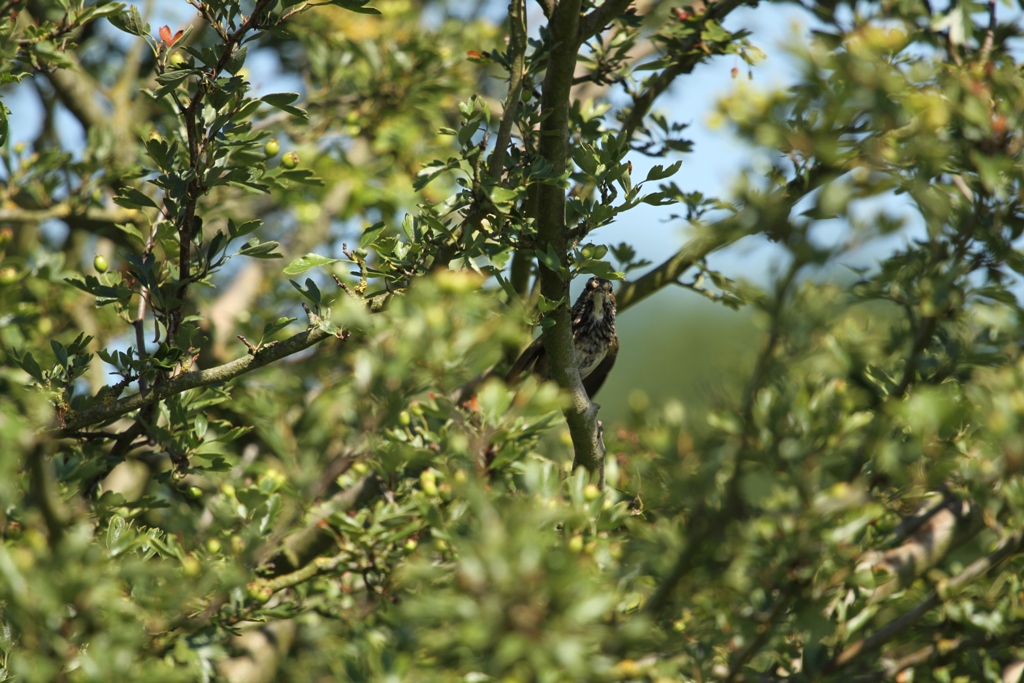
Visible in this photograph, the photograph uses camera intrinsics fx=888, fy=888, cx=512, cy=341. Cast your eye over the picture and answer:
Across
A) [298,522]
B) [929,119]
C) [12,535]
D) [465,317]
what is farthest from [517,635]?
[12,535]

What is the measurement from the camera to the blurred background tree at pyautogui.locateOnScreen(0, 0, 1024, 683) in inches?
70.2

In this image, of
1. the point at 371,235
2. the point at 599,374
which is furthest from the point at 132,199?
the point at 599,374

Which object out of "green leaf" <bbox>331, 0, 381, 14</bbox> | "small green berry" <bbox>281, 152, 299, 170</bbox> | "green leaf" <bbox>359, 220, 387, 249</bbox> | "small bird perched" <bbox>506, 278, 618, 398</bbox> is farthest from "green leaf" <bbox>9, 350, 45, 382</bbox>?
"small bird perched" <bbox>506, 278, 618, 398</bbox>

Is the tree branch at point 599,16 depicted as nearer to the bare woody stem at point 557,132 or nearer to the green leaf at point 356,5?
the bare woody stem at point 557,132

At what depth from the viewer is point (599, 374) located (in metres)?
5.40

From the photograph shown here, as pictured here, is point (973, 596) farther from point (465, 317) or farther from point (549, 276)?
point (465, 317)

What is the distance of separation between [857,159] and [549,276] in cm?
94

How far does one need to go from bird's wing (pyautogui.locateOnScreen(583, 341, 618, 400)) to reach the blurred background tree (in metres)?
1.06

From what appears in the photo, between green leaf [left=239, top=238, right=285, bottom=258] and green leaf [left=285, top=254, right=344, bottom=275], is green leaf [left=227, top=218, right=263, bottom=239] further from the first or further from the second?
green leaf [left=285, top=254, right=344, bottom=275]

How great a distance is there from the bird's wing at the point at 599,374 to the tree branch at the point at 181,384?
9.00 feet

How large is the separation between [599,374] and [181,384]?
9.86 feet

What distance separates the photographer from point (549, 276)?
277cm

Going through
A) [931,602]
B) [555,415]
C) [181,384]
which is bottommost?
[931,602]

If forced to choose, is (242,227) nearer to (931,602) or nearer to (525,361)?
(525,361)
